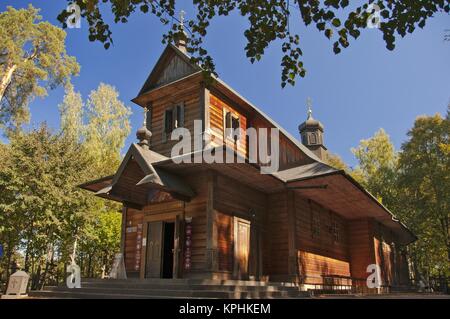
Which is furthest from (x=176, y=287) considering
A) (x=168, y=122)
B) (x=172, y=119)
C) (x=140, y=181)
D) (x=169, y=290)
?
(x=168, y=122)

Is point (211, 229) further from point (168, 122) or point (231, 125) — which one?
point (168, 122)

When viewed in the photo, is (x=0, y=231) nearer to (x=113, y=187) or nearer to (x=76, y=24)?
(x=113, y=187)

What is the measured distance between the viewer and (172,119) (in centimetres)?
1491

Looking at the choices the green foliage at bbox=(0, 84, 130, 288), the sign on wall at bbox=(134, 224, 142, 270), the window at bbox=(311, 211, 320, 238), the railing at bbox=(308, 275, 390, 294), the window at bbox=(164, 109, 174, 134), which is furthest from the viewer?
the green foliage at bbox=(0, 84, 130, 288)

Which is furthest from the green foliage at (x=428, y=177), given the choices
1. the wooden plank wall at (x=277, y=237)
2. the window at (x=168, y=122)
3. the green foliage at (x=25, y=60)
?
the green foliage at (x=25, y=60)

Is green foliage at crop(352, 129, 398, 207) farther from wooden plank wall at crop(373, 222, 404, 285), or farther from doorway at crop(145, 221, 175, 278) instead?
doorway at crop(145, 221, 175, 278)

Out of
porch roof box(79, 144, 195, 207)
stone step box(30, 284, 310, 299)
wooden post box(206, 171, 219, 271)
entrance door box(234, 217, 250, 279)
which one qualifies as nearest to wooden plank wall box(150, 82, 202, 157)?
porch roof box(79, 144, 195, 207)

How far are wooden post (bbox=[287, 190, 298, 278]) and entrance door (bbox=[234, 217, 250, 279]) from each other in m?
1.71

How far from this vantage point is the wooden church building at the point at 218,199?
11.7 meters

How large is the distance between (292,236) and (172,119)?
20.4 ft

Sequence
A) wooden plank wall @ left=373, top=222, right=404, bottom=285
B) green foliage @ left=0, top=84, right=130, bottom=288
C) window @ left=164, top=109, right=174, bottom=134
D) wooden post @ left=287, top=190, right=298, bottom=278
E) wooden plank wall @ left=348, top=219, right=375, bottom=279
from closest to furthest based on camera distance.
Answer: wooden post @ left=287, top=190, right=298, bottom=278
window @ left=164, top=109, right=174, bottom=134
green foliage @ left=0, top=84, right=130, bottom=288
wooden plank wall @ left=348, top=219, right=375, bottom=279
wooden plank wall @ left=373, top=222, right=404, bottom=285

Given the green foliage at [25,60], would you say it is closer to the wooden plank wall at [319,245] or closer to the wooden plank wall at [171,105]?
the wooden plank wall at [171,105]

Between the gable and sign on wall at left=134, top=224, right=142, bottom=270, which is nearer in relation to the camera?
sign on wall at left=134, top=224, right=142, bottom=270

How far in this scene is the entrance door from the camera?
12.3 meters
